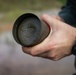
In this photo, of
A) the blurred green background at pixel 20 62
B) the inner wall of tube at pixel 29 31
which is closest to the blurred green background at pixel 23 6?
the blurred green background at pixel 20 62

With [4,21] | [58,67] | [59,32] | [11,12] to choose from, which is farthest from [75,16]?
[11,12]

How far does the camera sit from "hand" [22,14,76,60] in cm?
198

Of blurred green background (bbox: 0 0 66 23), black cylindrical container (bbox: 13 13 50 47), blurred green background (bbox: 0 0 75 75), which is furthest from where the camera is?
blurred green background (bbox: 0 0 66 23)

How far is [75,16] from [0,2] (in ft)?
22.4

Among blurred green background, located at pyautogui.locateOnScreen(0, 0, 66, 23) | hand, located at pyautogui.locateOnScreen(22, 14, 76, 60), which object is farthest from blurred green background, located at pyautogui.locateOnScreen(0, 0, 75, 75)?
hand, located at pyautogui.locateOnScreen(22, 14, 76, 60)

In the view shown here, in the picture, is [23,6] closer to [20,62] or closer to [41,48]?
[20,62]

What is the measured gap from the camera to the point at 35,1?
9.63 metres

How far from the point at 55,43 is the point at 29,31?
0.48ft

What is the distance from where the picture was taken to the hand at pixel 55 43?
6.49ft

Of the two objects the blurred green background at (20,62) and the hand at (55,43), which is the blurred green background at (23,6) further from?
the hand at (55,43)

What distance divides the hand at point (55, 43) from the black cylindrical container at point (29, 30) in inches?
1.2

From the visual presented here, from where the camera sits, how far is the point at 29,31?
2.05 m

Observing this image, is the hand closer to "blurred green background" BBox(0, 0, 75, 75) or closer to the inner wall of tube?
the inner wall of tube

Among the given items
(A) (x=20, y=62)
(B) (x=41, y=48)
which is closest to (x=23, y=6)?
(A) (x=20, y=62)
